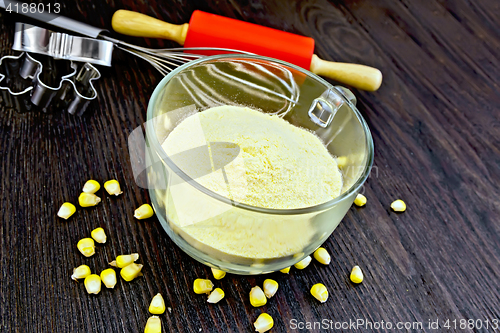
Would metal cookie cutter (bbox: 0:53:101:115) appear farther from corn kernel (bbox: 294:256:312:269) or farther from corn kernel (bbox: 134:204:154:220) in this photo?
corn kernel (bbox: 294:256:312:269)

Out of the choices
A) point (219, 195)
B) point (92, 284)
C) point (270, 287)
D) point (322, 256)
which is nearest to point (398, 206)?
point (322, 256)

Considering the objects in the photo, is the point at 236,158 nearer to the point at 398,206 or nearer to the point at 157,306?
the point at 157,306

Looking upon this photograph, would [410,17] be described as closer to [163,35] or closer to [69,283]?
[163,35]

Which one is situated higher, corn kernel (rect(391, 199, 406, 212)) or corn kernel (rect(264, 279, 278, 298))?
corn kernel (rect(391, 199, 406, 212))

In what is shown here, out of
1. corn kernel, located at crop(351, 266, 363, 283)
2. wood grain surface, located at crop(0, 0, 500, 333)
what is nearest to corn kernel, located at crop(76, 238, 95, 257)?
wood grain surface, located at crop(0, 0, 500, 333)

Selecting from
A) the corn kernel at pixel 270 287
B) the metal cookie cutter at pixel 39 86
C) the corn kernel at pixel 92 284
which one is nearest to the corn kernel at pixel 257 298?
the corn kernel at pixel 270 287

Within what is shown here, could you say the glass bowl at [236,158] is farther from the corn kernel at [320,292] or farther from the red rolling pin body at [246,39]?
the red rolling pin body at [246,39]
